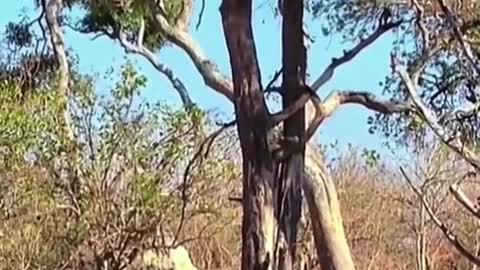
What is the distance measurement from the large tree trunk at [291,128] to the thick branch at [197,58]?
1.22 metres

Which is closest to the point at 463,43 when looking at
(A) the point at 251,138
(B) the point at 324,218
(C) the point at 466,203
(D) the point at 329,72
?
(C) the point at 466,203

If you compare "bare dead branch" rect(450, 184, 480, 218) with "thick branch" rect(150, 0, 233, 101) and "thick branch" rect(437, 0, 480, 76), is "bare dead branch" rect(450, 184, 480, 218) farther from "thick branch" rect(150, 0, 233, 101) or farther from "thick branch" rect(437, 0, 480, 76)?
"thick branch" rect(150, 0, 233, 101)

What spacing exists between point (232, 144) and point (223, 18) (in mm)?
1817

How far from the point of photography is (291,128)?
17.4 feet

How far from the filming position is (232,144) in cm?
688

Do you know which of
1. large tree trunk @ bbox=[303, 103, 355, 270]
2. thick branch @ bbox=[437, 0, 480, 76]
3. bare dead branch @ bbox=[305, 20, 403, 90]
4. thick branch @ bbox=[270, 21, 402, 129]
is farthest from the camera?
large tree trunk @ bbox=[303, 103, 355, 270]

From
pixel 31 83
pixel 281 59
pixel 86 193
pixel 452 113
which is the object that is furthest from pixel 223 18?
pixel 31 83

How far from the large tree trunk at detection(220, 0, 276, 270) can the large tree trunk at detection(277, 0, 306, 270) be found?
0.25 ft

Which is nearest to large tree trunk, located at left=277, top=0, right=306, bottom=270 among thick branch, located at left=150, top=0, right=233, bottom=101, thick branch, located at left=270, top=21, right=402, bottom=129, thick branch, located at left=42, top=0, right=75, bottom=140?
thick branch, located at left=270, top=21, right=402, bottom=129

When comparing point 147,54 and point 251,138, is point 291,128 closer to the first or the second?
point 251,138

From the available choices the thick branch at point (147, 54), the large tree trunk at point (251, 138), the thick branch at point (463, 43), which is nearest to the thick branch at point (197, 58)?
the thick branch at point (147, 54)

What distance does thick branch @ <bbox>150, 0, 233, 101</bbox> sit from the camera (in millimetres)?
6996

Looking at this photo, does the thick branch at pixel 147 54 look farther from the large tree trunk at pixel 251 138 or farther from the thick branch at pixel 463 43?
the thick branch at pixel 463 43

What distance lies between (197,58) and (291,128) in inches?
105
